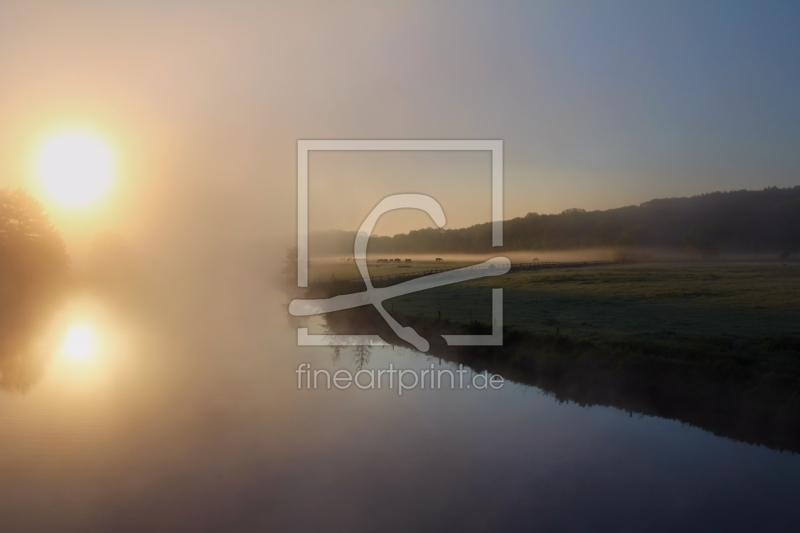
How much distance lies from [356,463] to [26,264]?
3777cm

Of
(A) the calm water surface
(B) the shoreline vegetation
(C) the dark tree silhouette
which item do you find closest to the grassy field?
(B) the shoreline vegetation

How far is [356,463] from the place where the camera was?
11.0 metres

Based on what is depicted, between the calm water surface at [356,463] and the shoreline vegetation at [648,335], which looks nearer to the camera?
the calm water surface at [356,463]

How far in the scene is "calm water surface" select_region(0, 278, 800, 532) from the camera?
8938 millimetres

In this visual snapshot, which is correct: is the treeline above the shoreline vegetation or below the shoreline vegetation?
above

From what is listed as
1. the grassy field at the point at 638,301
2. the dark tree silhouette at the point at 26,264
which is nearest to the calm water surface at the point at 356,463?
the grassy field at the point at 638,301

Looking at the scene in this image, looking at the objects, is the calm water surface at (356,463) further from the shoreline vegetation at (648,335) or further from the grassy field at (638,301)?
the grassy field at (638,301)

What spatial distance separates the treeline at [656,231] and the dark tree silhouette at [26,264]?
60.0 ft

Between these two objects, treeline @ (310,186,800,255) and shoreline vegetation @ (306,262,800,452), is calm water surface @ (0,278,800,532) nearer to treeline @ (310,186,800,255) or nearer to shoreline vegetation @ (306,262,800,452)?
shoreline vegetation @ (306,262,800,452)

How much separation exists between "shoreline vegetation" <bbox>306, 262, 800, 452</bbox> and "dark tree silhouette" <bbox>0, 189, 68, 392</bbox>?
1855 cm

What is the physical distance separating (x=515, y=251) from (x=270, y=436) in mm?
26884

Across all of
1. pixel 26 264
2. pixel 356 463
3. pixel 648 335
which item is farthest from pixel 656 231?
pixel 26 264

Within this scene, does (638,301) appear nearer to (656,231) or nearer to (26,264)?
(656,231)

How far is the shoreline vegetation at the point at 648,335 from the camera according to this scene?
1396 centimetres
